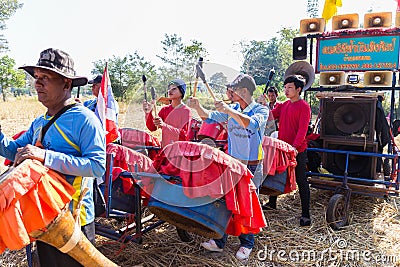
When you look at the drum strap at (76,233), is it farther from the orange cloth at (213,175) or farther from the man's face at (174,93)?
the man's face at (174,93)

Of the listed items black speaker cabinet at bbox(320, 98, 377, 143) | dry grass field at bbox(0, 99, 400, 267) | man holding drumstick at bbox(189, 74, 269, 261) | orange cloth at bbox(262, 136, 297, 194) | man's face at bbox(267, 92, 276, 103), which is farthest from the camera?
man's face at bbox(267, 92, 276, 103)

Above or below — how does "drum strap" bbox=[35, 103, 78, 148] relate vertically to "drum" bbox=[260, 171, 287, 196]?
above

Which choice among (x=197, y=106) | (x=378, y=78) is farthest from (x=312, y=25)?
(x=197, y=106)

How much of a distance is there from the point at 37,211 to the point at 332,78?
453cm

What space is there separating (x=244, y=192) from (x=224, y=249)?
1.09 metres

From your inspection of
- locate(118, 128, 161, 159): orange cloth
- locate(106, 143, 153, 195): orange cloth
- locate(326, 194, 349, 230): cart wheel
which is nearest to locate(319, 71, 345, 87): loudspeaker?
locate(326, 194, 349, 230): cart wheel

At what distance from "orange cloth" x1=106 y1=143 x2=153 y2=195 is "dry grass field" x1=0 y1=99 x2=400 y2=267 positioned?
28cm

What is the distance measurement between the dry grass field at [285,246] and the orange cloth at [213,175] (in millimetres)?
580

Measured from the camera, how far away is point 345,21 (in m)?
4.87

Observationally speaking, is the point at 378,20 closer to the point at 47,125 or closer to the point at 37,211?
the point at 47,125

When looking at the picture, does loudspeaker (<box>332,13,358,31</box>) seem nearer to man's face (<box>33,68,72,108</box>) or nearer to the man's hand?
man's face (<box>33,68,72,108</box>)

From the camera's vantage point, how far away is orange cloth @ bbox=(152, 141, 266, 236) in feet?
7.80

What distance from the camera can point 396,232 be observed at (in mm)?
3982

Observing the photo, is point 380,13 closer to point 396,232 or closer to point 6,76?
point 396,232
